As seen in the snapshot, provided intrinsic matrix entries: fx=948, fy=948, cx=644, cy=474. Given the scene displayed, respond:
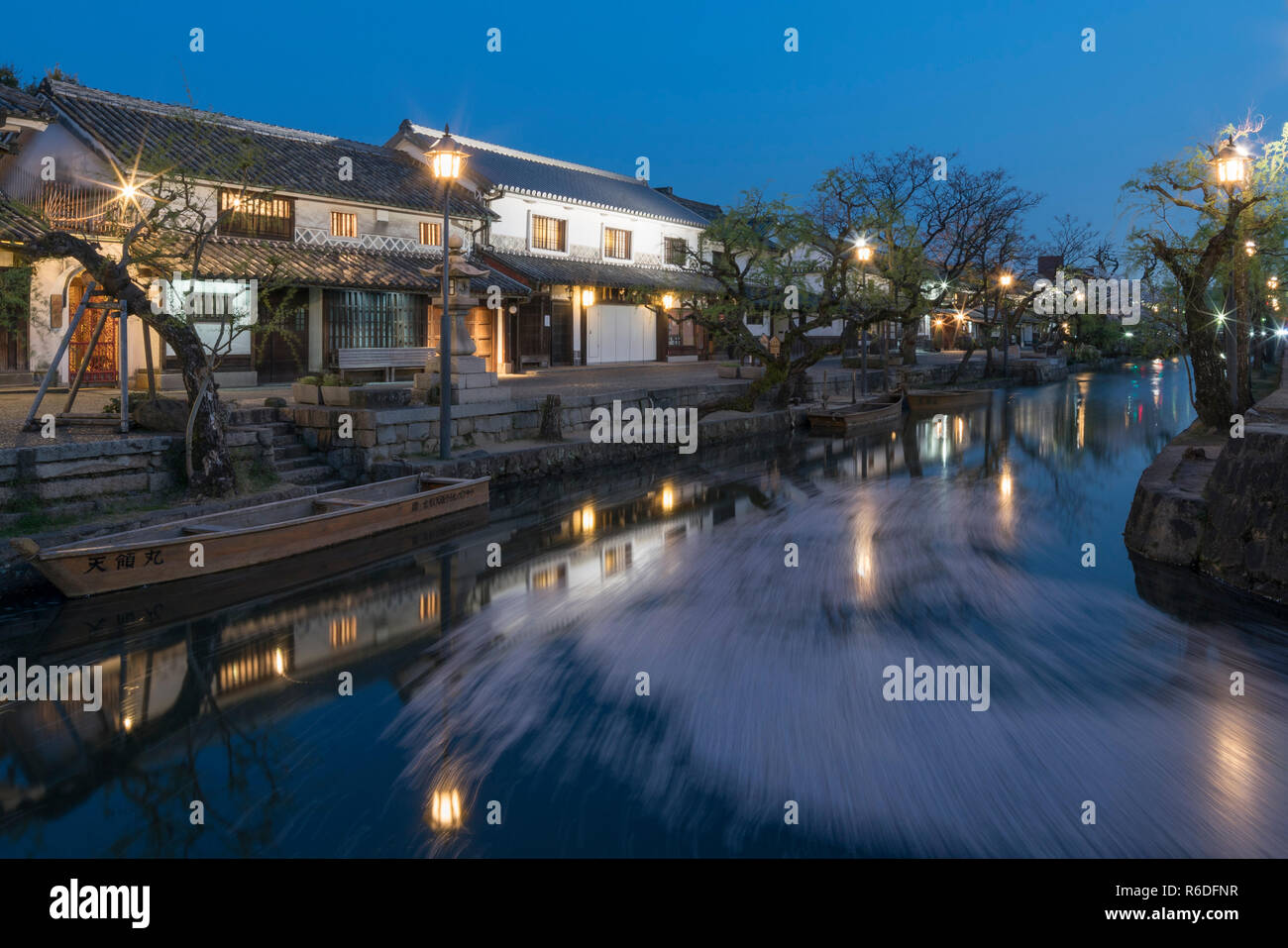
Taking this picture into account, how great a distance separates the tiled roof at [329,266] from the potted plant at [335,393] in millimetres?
4391

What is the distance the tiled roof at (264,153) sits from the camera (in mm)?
20250

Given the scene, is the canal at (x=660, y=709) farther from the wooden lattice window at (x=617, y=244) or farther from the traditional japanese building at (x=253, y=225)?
the wooden lattice window at (x=617, y=244)

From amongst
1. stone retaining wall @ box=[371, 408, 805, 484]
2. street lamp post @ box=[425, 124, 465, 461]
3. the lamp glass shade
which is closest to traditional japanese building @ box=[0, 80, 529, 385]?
street lamp post @ box=[425, 124, 465, 461]

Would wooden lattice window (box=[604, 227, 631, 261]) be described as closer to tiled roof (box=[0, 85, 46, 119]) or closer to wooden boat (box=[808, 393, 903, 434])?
wooden boat (box=[808, 393, 903, 434])

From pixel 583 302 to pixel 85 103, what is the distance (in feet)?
53.3

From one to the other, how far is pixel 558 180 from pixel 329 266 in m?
14.5

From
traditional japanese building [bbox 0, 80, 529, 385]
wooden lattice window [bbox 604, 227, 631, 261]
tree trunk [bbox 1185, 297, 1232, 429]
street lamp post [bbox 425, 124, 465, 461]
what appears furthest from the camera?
wooden lattice window [bbox 604, 227, 631, 261]

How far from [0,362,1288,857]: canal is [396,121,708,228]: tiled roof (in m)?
21.9

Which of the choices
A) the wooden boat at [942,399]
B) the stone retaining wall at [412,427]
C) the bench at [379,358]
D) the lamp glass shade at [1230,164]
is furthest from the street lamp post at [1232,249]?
the wooden boat at [942,399]

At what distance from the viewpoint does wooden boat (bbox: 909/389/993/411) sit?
3328 centimetres

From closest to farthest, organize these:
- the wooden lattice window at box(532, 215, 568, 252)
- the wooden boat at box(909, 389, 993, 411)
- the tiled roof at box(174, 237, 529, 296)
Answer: the tiled roof at box(174, 237, 529, 296)
the wooden lattice window at box(532, 215, 568, 252)
the wooden boat at box(909, 389, 993, 411)

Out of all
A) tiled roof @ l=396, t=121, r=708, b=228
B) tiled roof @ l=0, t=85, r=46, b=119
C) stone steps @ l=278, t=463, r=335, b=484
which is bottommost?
stone steps @ l=278, t=463, r=335, b=484

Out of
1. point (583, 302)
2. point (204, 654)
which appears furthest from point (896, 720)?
point (583, 302)
